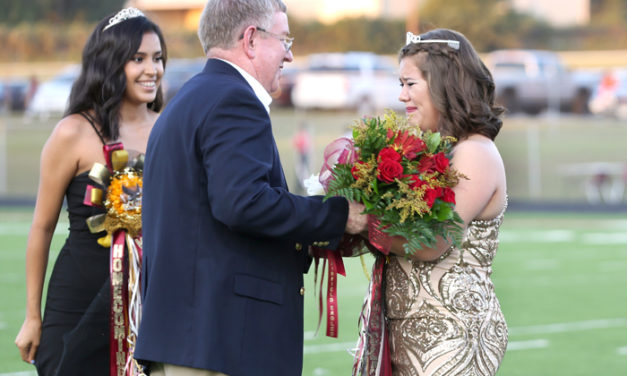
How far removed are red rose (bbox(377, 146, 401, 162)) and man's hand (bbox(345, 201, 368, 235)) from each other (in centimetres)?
19

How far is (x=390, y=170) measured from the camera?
333 centimetres

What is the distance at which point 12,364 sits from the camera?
7.12 meters

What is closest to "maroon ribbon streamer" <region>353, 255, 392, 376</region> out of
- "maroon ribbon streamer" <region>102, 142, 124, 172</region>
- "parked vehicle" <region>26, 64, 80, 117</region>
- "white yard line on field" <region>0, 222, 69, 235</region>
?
"maroon ribbon streamer" <region>102, 142, 124, 172</region>

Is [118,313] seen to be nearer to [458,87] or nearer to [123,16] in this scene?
[123,16]

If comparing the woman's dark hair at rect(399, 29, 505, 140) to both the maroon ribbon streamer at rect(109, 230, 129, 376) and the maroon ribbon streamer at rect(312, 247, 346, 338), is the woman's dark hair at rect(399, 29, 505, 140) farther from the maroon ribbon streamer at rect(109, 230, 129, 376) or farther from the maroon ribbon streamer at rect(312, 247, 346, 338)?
the maroon ribbon streamer at rect(109, 230, 129, 376)

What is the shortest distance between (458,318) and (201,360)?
3.18 ft

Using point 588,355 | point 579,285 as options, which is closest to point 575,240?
point 579,285

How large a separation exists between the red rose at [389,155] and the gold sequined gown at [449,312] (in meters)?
0.41

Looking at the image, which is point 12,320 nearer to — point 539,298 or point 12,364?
point 12,364

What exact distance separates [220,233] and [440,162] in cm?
82

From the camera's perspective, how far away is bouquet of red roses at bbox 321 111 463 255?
10.8ft

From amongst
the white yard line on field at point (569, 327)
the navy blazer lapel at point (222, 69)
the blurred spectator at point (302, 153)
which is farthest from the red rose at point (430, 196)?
the blurred spectator at point (302, 153)

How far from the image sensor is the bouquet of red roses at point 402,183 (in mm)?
3303

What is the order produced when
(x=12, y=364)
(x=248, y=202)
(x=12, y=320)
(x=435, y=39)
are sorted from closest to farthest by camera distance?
(x=248, y=202)
(x=435, y=39)
(x=12, y=364)
(x=12, y=320)
